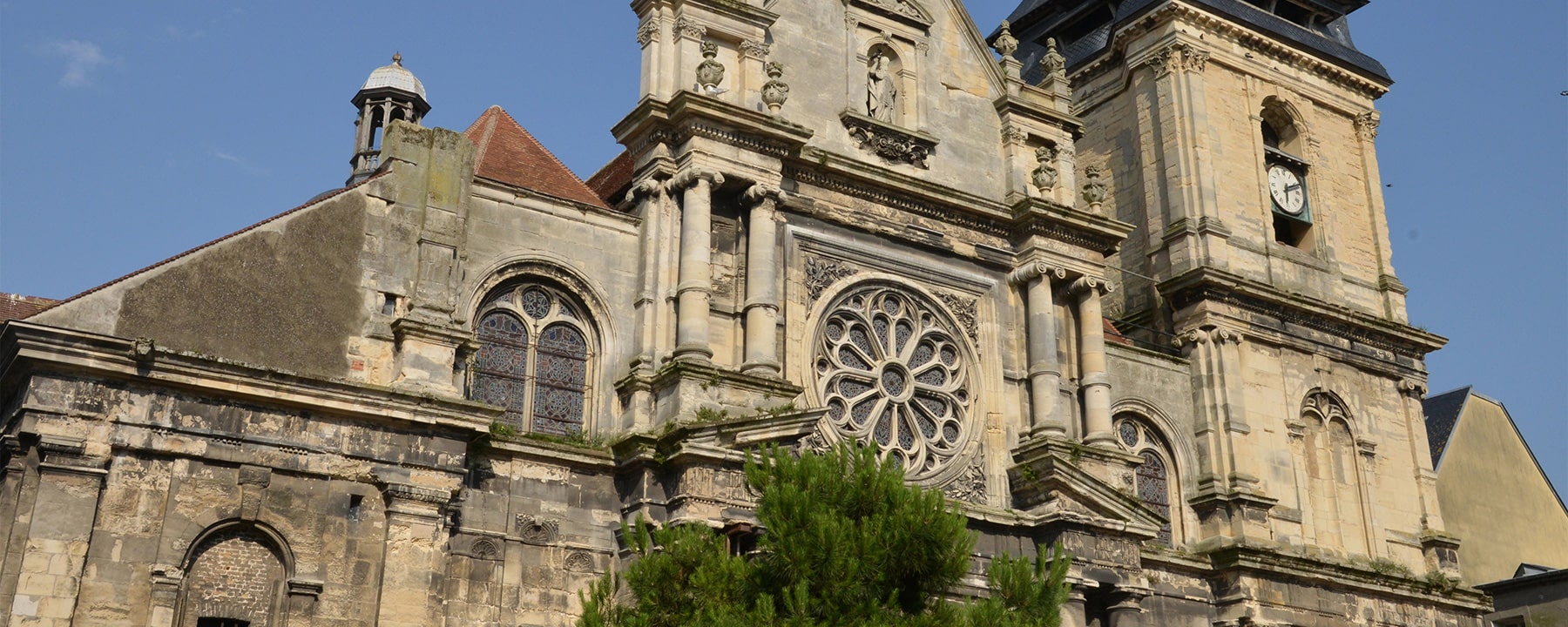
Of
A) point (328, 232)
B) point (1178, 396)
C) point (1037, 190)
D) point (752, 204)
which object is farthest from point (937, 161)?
point (328, 232)

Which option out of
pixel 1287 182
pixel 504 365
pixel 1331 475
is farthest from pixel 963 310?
pixel 1287 182

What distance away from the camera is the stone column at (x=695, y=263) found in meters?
18.0

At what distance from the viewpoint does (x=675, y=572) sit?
13914 millimetres

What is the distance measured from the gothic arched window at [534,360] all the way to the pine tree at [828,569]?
3.92 meters

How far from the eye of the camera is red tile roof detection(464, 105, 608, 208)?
1916 cm

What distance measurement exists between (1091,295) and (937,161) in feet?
9.00

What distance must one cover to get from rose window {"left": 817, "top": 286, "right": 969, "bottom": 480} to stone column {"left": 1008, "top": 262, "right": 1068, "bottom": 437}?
92cm

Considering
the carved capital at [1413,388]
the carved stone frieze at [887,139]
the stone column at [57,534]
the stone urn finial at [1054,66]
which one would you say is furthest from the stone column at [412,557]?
the carved capital at [1413,388]

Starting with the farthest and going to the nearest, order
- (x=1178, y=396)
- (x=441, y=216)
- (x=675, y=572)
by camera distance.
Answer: (x=1178, y=396), (x=441, y=216), (x=675, y=572)

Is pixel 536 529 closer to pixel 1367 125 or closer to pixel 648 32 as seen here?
pixel 648 32

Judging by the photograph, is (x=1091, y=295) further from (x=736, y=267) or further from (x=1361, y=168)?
(x=1361, y=168)

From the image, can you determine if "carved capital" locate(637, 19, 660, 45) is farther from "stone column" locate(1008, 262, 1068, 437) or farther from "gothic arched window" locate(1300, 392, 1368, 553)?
"gothic arched window" locate(1300, 392, 1368, 553)

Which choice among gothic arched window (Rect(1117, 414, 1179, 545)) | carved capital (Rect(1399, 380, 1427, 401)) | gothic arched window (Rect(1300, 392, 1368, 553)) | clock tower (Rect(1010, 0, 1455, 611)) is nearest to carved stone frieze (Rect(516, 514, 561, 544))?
gothic arched window (Rect(1117, 414, 1179, 545))

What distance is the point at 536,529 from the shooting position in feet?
55.8
